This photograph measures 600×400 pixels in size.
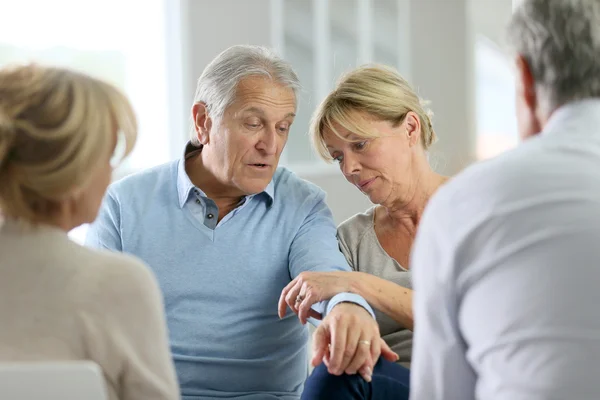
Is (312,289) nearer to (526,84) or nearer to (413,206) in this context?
(413,206)

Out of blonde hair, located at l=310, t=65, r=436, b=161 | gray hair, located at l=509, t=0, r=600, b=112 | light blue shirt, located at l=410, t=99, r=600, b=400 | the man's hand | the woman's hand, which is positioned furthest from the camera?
blonde hair, located at l=310, t=65, r=436, b=161

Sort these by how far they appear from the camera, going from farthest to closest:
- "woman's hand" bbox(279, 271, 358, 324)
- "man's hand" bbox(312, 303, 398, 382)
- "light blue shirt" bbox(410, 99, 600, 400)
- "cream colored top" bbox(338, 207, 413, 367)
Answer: "cream colored top" bbox(338, 207, 413, 367) → "woman's hand" bbox(279, 271, 358, 324) → "man's hand" bbox(312, 303, 398, 382) → "light blue shirt" bbox(410, 99, 600, 400)

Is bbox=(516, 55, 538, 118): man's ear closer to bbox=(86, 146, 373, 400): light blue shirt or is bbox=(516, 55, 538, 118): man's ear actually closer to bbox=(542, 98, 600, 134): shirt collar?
bbox=(542, 98, 600, 134): shirt collar

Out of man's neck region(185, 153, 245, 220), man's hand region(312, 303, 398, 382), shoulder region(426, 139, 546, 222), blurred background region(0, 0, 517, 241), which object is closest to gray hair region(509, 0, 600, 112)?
shoulder region(426, 139, 546, 222)

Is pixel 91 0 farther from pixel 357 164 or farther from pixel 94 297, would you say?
pixel 94 297

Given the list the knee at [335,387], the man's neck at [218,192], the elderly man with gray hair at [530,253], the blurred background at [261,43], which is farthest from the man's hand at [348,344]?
the blurred background at [261,43]

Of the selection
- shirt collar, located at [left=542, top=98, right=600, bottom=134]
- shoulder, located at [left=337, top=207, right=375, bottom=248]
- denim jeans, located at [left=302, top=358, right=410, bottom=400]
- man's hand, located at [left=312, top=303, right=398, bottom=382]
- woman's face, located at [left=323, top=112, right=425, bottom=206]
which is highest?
shirt collar, located at [left=542, top=98, right=600, bottom=134]

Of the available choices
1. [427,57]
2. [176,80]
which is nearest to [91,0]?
[176,80]

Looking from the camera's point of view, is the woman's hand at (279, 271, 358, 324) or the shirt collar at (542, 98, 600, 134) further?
the woman's hand at (279, 271, 358, 324)

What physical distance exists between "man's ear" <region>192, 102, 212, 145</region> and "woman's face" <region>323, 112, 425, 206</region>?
1.11 feet

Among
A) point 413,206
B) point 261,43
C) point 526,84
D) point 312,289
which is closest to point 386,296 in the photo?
point 312,289

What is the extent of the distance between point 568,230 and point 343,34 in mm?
5458

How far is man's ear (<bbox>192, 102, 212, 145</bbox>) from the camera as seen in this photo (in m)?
2.43

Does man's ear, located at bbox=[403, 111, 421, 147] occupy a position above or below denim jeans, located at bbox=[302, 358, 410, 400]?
above
